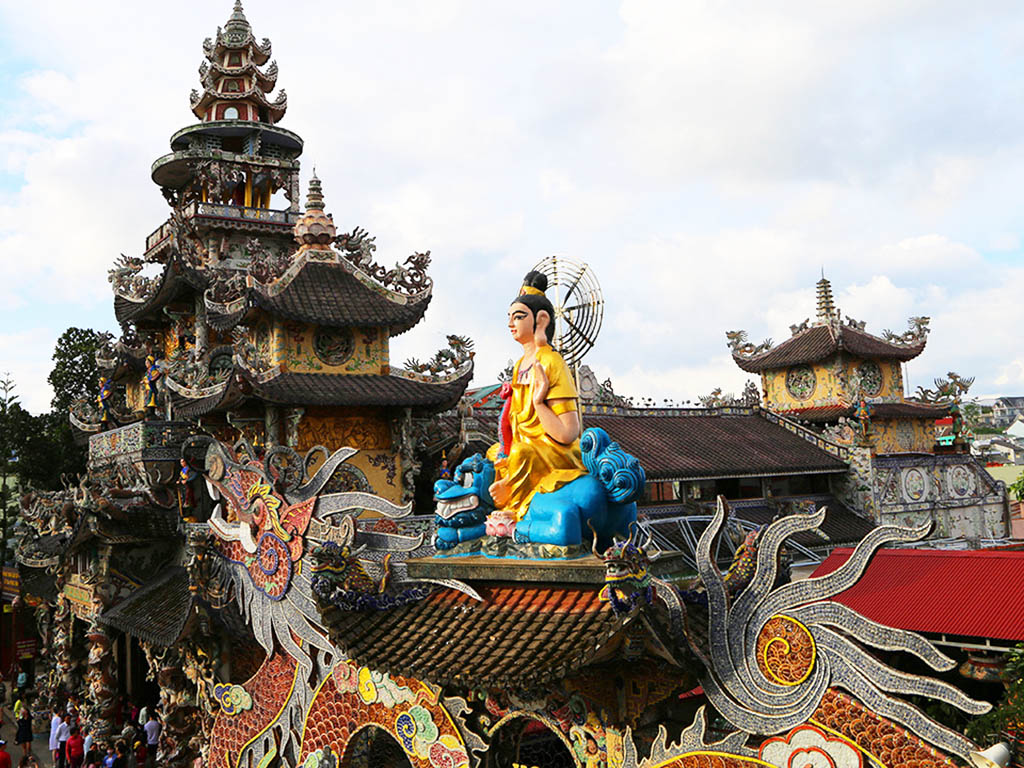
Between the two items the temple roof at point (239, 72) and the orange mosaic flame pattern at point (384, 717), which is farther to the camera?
the temple roof at point (239, 72)

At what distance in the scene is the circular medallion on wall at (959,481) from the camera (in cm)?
2933

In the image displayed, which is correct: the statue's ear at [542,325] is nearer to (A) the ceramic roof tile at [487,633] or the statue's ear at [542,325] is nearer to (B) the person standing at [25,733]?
(A) the ceramic roof tile at [487,633]

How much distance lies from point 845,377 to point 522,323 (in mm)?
24548

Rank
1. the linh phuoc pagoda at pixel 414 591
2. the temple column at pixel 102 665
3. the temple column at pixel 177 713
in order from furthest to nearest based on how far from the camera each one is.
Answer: the temple column at pixel 102 665 → the temple column at pixel 177 713 → the linh phuoc pagoda at pixel 414 591

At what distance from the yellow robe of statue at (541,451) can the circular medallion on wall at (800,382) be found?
25008mm

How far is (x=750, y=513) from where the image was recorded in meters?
24.7

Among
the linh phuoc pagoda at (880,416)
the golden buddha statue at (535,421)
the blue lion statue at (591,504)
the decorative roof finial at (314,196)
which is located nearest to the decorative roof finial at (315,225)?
the decorative roof finial at (314,196)

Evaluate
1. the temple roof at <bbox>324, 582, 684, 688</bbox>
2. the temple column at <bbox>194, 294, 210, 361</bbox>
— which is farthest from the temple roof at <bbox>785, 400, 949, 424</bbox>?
the temple roof at <bbox>324, 582, 684, 688</bbox>

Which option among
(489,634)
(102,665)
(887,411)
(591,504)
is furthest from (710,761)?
(887,411)

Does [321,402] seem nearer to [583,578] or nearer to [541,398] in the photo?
[541,398]

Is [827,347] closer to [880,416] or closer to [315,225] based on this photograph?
[880,416]

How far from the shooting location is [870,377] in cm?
3134

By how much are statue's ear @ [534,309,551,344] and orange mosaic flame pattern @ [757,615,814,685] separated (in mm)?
3729

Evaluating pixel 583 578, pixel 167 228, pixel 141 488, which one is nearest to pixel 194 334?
pixel 167 228
